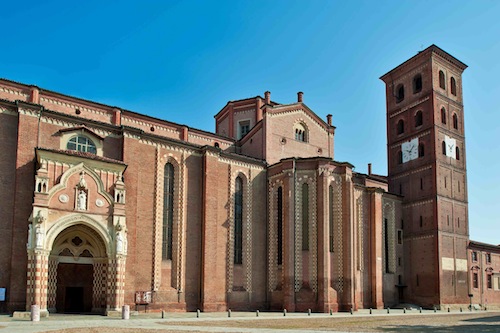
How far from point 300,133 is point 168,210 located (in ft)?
53.3

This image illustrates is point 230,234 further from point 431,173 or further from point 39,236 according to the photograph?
point 431,173

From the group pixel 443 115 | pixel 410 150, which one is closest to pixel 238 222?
pixel 410 150

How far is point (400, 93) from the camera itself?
58250 mm

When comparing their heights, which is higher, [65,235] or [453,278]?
[65,235]

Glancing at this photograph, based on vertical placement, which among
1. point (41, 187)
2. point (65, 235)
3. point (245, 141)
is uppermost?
point (245, 141)

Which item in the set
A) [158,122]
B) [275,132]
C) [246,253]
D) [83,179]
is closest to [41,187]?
[83,179]

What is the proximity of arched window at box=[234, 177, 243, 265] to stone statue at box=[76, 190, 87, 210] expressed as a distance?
45.2 feet

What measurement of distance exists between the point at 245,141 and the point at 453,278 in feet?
79.8

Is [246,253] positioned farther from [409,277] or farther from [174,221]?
[409,277]

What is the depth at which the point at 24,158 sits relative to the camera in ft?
103

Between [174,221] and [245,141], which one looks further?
[245,141]

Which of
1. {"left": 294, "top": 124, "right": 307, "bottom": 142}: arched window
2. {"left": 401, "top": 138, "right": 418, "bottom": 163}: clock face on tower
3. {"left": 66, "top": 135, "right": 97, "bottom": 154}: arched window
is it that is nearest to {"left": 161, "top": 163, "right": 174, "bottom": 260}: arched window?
{"left": 66, "top": 135, "right": 97, "bottom": 154}: arched window

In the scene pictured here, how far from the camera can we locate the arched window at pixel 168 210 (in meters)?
37.7

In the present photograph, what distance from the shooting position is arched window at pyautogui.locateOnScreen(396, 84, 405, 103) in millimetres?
57550
